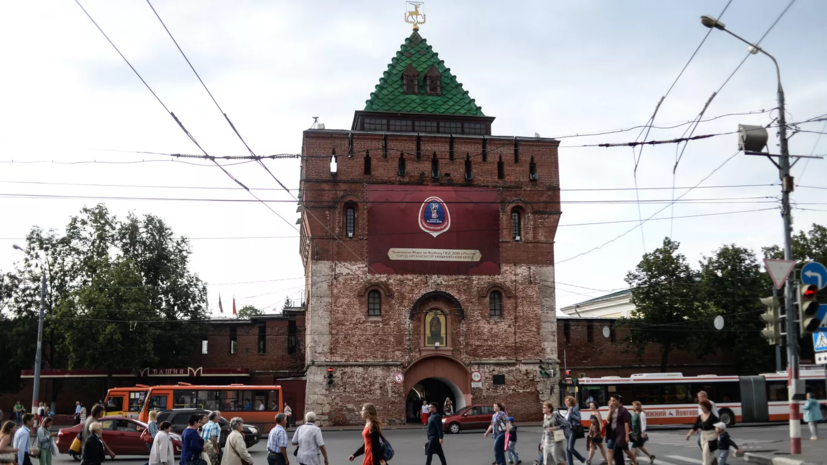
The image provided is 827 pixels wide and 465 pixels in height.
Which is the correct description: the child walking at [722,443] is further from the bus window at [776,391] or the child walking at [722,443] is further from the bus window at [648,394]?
the bus window at [776,391]

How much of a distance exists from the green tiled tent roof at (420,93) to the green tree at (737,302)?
50.4 feet

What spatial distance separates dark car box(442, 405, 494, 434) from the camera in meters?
33.2

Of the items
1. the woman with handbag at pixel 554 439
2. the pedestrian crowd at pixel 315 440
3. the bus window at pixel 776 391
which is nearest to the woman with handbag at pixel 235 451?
the pedestrian crowd at pixel 315 440

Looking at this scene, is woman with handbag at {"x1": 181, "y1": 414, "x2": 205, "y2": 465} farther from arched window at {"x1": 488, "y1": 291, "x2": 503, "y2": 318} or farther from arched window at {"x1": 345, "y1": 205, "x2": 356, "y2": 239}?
arched window at {"x1": 488, "y1": 291, "x2": 503, "y2": 318}

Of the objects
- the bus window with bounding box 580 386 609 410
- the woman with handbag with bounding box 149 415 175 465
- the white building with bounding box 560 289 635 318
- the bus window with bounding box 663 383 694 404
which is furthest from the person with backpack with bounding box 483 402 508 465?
the white building with bounding box 560 289 635 318

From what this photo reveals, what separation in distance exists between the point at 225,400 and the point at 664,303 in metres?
23.7

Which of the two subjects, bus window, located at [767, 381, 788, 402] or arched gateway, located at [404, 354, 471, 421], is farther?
arched gateway, located at [404, 354, 471, 421]

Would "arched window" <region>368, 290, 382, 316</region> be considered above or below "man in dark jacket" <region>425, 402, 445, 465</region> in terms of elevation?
above

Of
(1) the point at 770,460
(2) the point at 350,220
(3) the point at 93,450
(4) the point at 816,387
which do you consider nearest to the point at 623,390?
(4) the point at 816,387

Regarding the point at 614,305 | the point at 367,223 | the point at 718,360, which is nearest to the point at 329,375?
the point at 367,223

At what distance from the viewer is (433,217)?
3912 cm

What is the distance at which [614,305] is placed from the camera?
69.8 meters

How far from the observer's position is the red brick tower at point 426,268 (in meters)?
37.9

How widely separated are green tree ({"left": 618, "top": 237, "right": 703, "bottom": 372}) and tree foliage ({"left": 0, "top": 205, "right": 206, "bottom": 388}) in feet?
78.1
